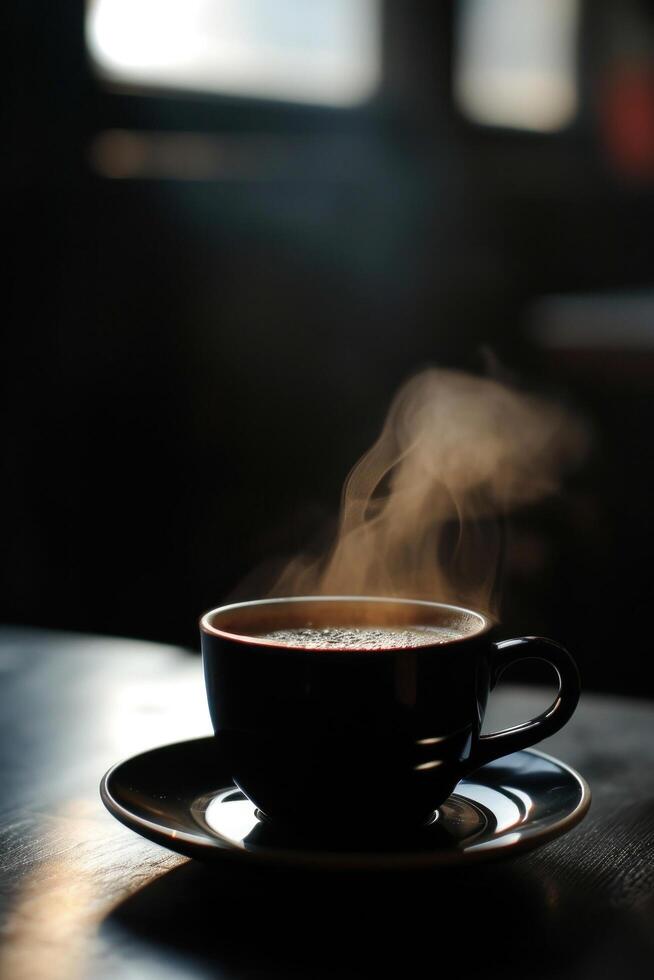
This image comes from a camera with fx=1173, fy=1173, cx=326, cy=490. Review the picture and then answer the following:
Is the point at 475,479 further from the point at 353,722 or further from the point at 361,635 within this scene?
the point at 353,722

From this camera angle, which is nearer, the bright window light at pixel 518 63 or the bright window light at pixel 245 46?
the bright window light at pixel 245 46

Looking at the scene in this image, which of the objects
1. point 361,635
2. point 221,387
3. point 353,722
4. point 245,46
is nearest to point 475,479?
point 221,387

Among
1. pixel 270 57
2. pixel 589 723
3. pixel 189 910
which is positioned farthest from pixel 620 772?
pixel 270 57

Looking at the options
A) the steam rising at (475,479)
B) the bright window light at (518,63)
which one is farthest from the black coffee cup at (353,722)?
the bright window light at (518,63)

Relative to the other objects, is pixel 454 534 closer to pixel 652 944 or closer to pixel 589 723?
pixel 589 723

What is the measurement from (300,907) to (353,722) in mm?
93

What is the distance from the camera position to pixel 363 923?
520 millimetres

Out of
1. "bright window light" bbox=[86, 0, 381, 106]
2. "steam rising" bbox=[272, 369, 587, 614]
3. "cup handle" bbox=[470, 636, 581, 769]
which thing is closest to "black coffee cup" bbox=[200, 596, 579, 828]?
"cup handle" bbox=[470, 636, 581, 769]

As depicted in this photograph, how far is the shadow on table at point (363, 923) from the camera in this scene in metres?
0.49

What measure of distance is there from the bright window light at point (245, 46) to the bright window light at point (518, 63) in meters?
0.47

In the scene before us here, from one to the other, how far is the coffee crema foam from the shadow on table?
0.44 ft

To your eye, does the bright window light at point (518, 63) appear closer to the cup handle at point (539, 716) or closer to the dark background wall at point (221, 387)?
the dark background wall at point (221, 387)

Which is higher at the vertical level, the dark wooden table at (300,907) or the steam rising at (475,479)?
the dark wooden table at (300,907)

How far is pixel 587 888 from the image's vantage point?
22.4 inches
